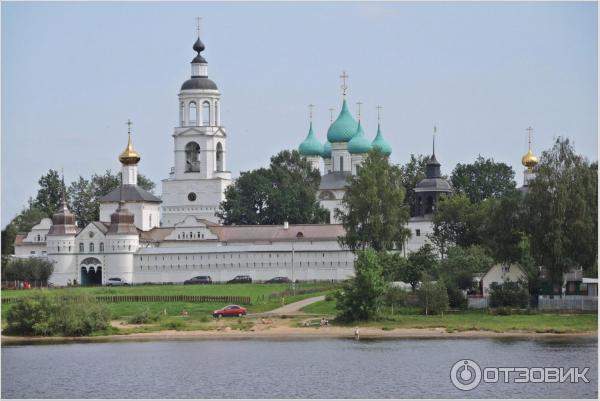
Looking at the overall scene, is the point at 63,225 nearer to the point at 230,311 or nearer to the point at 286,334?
the point at 230,311

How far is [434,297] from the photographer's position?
219 feet

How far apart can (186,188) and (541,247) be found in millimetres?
41208

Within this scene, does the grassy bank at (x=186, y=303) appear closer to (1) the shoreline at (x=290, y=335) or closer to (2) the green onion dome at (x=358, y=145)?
(1) the shoreline at (x=290, y=335)

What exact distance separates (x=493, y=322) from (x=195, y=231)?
1392 inches

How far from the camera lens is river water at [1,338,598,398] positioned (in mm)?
50406

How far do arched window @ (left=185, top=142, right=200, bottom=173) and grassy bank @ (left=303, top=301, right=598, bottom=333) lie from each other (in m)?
38.4

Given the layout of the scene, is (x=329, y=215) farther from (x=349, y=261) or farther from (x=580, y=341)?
(x=580, y=341)

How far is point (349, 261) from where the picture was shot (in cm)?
9150

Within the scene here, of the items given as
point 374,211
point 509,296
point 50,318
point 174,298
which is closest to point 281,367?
point 50,318

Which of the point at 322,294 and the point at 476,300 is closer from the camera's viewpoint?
the point at 476,300

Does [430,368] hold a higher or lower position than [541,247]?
lower

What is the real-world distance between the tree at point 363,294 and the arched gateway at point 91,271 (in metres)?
29.8

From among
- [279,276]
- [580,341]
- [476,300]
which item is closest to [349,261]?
[279,276]

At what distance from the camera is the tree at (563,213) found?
2559 inches
